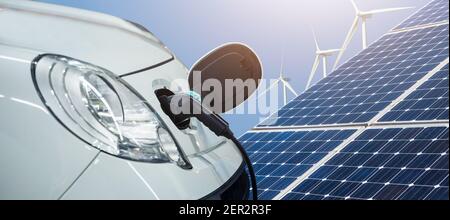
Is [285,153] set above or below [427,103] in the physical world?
below

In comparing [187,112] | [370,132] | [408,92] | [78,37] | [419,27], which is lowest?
[370,132]

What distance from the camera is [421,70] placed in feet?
11.2

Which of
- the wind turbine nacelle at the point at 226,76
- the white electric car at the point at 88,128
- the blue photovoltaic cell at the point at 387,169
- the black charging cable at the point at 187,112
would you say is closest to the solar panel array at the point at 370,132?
the blue photovoltaic cell at the point at 387,169

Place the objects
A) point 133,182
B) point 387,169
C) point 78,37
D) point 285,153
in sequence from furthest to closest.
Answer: point 285,153
point 387,169
point 78,37
point 133,182

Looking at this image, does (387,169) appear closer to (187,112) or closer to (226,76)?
(226,76)

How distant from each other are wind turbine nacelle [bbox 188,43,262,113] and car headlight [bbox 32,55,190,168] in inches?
10.4

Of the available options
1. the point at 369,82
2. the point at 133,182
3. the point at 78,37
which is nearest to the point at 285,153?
the point at 369,82

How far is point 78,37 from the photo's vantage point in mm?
1257

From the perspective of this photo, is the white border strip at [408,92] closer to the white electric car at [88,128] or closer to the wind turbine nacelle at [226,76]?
the wind turbine nacelle at [226,76]

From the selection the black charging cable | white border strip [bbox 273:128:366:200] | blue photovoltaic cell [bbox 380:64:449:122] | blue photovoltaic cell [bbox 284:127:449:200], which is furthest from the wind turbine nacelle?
blue photovoltaic cell [bbox 380:64:449:122]

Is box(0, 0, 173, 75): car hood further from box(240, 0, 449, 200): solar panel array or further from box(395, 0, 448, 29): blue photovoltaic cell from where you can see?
box(395, 0, 448, 29): blue photovoltaic cell

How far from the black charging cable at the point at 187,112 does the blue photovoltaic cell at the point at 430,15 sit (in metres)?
3.32

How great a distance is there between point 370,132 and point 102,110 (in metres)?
2.03

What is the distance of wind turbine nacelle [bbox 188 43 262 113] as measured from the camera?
4.74 feet
